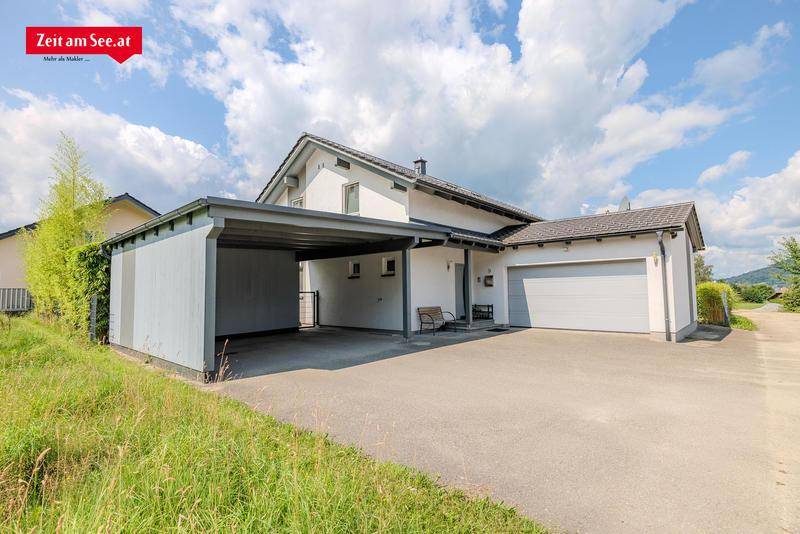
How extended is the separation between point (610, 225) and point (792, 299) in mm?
19332

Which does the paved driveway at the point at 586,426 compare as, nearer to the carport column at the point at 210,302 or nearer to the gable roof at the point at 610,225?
the carport column at the point at 210,302

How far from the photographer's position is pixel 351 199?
14.0 metres

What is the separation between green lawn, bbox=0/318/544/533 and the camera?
2076mm

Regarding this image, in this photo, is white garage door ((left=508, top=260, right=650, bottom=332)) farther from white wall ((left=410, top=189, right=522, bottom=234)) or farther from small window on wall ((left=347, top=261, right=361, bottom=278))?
small window on wall ((left=347, top=261, right=361, bottom=278))

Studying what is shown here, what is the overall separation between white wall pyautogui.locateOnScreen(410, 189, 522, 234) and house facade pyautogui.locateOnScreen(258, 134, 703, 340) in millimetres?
39

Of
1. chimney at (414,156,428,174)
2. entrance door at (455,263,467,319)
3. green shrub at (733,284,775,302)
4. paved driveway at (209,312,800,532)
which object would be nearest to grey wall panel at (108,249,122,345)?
paved driveway at (209,312,800,532)

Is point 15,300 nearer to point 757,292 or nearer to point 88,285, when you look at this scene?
point 88,285

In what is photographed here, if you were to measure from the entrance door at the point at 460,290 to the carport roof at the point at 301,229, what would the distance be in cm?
150

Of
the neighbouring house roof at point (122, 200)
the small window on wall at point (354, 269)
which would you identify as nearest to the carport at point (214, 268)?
the small window on wall at point (354, 269)

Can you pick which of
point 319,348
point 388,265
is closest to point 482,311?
point 388,265

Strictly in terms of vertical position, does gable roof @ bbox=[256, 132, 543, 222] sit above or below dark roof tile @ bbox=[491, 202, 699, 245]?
above

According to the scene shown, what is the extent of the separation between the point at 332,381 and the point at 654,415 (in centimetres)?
456

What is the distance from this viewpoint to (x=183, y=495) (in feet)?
7.25

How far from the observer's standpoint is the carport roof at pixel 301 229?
6.26 meters
